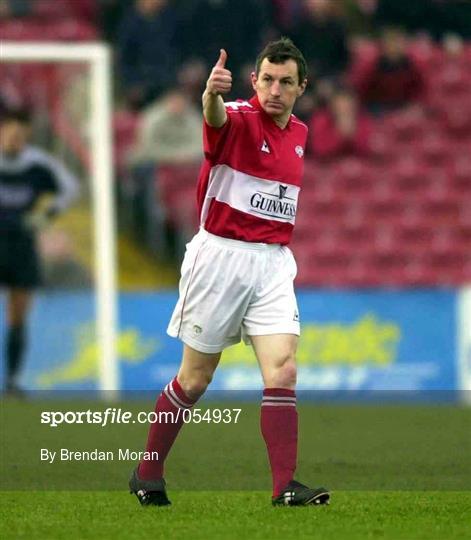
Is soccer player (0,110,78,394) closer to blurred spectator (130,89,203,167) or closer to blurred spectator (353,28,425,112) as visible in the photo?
blurred spectator (130,89,203,167)

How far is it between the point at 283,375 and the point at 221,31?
11014mm

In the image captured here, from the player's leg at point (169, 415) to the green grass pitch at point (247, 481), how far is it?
3.9 inches

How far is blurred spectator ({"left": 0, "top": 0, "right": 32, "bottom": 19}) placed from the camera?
1795cm

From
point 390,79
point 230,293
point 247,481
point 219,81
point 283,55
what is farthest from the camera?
point 390,79

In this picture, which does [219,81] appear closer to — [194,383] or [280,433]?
[194,383]

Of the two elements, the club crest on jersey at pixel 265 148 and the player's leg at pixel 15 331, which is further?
the player's leg at pixel 15 331

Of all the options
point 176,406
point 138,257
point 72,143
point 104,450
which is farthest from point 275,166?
point 138,257

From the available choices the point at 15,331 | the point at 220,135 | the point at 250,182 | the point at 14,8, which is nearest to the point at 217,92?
the point at 220,135

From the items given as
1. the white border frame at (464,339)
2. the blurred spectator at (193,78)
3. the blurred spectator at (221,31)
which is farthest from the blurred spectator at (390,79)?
the white border frame at (464,339)

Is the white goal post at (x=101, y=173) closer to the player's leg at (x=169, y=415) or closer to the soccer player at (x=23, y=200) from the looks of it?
the soccer player at (x=23, y=200)

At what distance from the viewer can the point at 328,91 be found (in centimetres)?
1712

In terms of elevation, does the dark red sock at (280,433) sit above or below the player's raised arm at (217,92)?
below

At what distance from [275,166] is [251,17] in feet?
35.0

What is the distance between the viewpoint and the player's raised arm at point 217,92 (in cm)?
623
